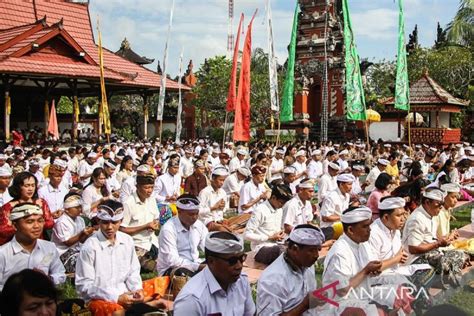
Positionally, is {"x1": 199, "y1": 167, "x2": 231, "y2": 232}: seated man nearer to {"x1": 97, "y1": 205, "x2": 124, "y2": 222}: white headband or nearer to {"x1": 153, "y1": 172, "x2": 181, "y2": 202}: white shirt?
{"x1": 153, "y1": 172, "x2": 181, "y2": 202}: white shirt

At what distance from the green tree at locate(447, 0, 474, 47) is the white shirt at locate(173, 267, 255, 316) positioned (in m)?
37.7

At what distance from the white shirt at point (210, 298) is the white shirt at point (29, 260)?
6.35ft

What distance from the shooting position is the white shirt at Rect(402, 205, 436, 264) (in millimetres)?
6574

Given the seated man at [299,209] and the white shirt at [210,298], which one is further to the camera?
the seated man at [299,209]

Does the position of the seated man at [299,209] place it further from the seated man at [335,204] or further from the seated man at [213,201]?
the seated man at [213,201]

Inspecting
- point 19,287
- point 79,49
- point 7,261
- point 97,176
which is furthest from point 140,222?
point 79,49

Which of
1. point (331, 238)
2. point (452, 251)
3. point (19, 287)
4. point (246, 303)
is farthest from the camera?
point (331, 238)

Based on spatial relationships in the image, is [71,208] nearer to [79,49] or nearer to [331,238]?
[331,238]

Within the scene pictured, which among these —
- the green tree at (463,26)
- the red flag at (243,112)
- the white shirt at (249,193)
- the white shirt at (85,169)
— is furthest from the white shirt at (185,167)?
the green tree at (463,26)

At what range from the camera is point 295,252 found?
14.0 ft

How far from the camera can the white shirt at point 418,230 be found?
21.6ft

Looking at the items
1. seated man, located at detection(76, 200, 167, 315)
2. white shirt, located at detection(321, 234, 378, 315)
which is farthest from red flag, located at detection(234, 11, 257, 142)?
white shirt, located at detection(321, 234, 378, 315)

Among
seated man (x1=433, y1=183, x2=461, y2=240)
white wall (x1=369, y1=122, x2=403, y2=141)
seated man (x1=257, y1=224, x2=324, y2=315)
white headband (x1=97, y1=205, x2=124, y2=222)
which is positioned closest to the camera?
seated man (x1=257, y1=224, x2=324, y2=315)

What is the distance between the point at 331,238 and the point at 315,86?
30.7 meters
